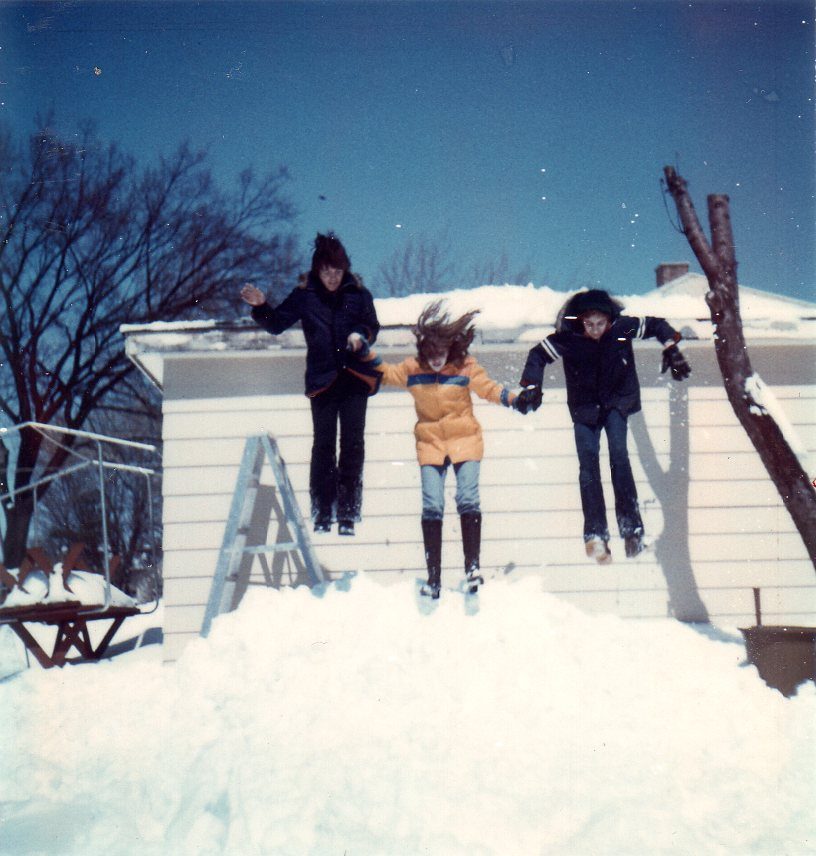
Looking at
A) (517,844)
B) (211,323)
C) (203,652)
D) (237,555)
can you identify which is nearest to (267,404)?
(211,323)

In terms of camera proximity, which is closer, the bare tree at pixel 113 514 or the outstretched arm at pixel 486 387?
the outstretched arm at pixel 486 387

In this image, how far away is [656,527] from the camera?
6250mm

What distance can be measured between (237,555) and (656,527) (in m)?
3.32

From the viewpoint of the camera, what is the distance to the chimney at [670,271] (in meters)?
14.7

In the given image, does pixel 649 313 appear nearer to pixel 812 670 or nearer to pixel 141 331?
pixel 812 670

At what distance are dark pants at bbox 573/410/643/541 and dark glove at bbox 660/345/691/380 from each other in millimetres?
468

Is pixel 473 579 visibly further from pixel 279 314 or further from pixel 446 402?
pixel 279 314

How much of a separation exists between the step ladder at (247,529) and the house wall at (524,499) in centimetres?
37

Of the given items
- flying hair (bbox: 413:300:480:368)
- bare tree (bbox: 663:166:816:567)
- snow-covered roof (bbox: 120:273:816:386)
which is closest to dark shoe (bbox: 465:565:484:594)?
flying hair (bbox: 413:300:480:368)

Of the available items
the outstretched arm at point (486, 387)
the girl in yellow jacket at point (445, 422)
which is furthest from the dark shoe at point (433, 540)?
the outstretched arm at point (486, 387)

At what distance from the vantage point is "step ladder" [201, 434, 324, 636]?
546cm

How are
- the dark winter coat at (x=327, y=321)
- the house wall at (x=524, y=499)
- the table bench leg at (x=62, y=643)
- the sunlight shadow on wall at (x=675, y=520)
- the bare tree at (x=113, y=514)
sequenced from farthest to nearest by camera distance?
1. the bare tree at (x=113, y=514)
2. the table bench leg at (x=62, y=643)
3. the sunlight shadow on wall at (x=675, y=520)
4. the house wall at (x=524, y=499)
5. the dark winter coat at (x=327, y=321)

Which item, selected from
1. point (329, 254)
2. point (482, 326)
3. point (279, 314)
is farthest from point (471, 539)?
point (329, 254)

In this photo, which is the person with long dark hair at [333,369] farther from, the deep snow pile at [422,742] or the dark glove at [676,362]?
the dark glove at [676,362]
